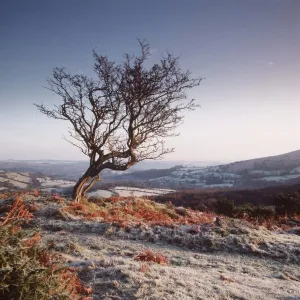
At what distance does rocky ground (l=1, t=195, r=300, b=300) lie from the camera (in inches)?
255

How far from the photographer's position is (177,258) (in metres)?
9.41

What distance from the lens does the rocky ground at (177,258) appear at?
21.3ft

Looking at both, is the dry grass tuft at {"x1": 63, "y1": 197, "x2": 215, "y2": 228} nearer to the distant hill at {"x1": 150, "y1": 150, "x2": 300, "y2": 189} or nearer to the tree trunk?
the tree trunk

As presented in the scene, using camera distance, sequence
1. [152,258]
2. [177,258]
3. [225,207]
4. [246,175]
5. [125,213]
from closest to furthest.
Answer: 1. [152,258]
2. [177,258]
3. [125,213]
4. [225,207]
5. [246,175]

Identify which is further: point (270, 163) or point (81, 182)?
point (270, 163)

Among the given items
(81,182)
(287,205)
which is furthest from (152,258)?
(287,205)

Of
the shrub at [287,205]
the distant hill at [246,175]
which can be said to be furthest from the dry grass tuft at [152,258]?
the distant hill at [246,175]

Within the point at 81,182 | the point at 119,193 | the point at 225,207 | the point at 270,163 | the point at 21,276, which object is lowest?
the point at 119,193

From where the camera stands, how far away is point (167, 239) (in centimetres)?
1162

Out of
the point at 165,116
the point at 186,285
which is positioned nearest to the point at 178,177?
the point at 165,116

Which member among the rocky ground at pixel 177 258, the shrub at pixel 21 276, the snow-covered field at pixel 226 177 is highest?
the shrub at pixel 21 276

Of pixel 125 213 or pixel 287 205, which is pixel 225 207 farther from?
pixel 125 213

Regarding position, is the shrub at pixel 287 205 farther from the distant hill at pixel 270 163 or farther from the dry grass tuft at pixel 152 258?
the distant hill at pixel 270 163

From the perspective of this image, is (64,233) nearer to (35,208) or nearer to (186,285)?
(35,208)
